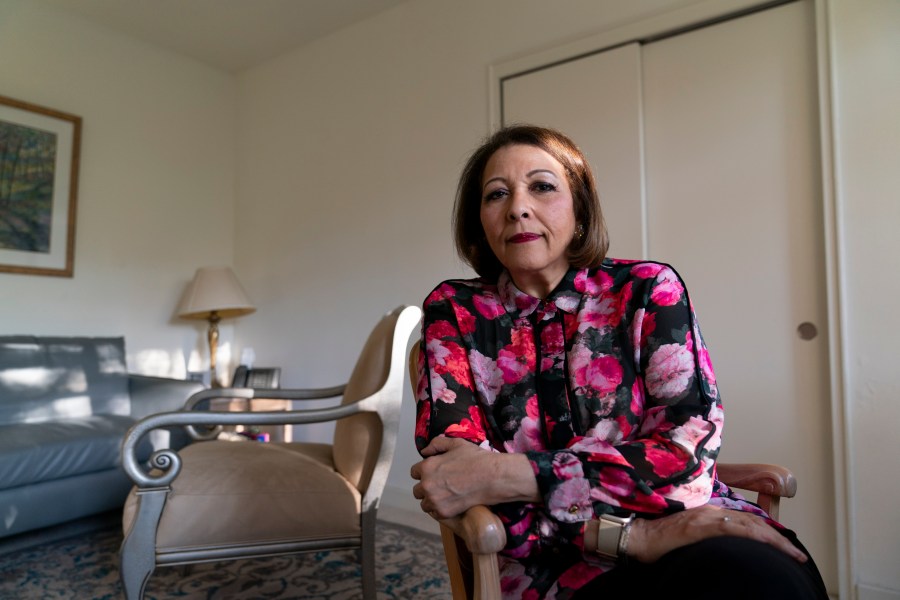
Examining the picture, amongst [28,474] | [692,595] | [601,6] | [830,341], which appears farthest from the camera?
[601,6]

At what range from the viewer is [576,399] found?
1042mm

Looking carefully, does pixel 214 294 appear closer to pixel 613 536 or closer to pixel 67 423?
pixel 67 423

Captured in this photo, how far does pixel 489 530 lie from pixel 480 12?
2.76 m

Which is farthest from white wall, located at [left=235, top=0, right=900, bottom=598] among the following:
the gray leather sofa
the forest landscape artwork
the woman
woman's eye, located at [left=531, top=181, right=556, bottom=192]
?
woman's eye, located at [left=531, top=181, right=556, bottom=192]

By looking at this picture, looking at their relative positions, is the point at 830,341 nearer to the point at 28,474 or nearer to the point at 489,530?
the point at 489,530

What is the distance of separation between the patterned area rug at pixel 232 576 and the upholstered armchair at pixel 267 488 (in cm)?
40

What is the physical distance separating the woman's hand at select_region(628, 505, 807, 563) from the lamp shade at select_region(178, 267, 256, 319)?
10.6 feet

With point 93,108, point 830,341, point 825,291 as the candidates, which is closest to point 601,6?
point 825,291

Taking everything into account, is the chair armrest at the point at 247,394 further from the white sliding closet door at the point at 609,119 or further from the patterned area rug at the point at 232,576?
the white sliding closet door at the point at 609,119

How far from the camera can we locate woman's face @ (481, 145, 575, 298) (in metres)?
1.13

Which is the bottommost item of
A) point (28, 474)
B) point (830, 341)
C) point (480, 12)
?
point (28, 474)

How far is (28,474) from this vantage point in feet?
7.62

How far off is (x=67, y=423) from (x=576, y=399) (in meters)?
2.66

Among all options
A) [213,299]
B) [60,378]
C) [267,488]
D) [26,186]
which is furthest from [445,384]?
[26,186]
